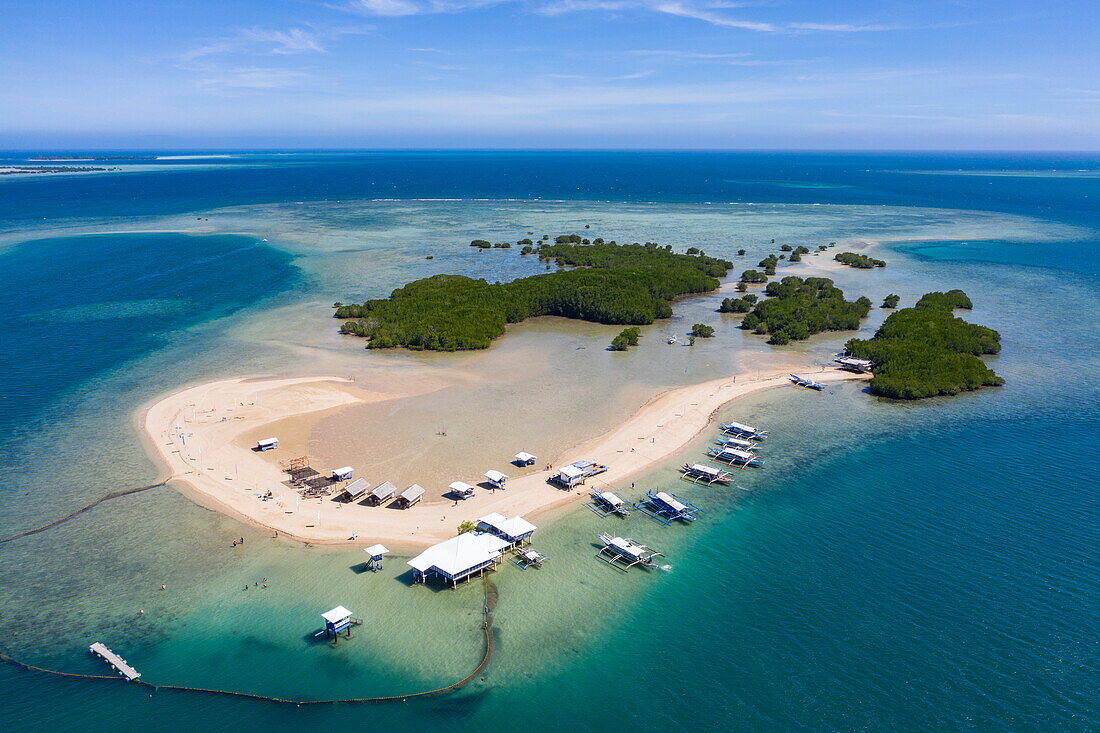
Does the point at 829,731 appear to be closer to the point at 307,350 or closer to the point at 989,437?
the point at 989,437

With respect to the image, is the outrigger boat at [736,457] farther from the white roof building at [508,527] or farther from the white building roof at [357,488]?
the white building roof at [357,488]

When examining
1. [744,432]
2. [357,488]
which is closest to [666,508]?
[744,432]

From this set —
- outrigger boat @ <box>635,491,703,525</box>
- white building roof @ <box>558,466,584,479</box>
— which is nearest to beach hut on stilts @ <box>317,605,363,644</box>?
white building roof @ <box>558,466,584,479</box>

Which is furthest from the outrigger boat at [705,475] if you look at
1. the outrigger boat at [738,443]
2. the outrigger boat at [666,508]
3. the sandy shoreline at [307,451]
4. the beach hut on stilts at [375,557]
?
the beach hut on stilts at [375,557]

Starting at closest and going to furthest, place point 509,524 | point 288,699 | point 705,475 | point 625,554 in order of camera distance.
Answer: point 288,699, point 625,554, point 509,524, point 705,475

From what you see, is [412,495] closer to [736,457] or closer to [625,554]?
[625,554]

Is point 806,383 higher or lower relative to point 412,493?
higher
